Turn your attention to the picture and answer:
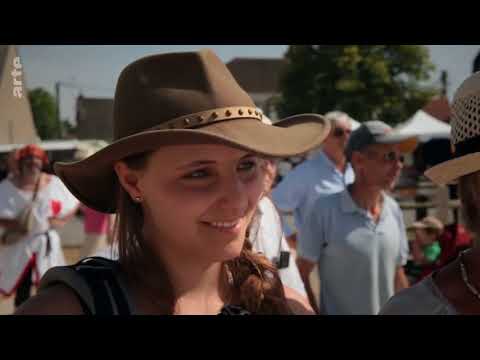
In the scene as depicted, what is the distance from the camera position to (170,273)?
4.53ft

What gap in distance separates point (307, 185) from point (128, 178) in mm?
2379

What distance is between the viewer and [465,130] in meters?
1.27

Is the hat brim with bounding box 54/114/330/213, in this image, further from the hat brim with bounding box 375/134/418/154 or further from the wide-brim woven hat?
the hat brim with bounding box 375/134/418/154

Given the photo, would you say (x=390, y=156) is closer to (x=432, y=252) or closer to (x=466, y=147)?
(x=432, y=252)

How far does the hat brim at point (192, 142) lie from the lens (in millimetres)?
1194

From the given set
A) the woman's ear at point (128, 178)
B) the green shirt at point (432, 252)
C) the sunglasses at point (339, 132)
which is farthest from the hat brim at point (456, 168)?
the green shirt at point (432, 252)

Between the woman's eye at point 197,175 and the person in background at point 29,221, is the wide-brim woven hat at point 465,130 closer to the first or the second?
the woman's eye at point 197,175

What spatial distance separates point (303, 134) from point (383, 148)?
173 cm

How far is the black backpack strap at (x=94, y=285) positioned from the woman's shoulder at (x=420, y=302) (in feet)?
2.10

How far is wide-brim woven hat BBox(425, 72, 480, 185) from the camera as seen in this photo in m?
1.24

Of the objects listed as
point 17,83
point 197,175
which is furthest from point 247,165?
point 17,83

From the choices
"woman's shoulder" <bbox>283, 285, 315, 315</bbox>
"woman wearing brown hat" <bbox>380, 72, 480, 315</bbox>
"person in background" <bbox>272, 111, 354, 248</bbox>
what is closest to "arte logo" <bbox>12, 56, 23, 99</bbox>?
"woman's shoulder" <bbox>283, 285, 315, 315</bbox>

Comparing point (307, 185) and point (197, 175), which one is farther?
point (307, 185)
